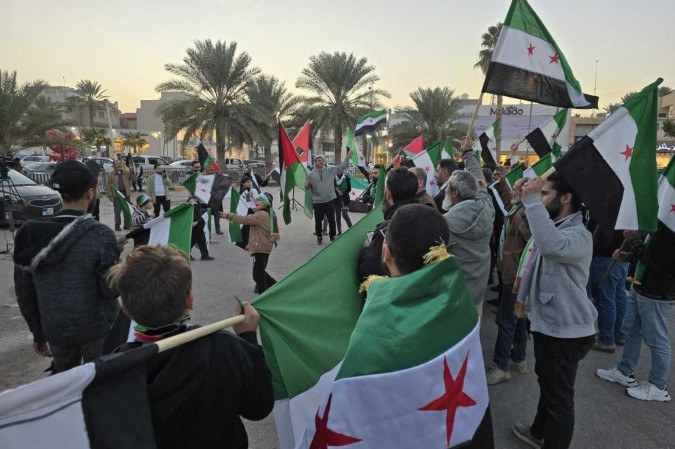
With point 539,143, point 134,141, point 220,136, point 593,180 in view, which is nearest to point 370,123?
point 539,143

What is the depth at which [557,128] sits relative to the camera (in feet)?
25.7

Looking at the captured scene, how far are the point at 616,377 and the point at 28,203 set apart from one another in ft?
41.4

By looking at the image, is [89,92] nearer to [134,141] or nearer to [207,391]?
[134,141]

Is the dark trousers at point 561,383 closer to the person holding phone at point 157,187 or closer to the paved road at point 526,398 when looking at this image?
the paved road at point 526,398

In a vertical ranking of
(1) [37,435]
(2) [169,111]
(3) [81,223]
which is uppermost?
(2) [169,111]

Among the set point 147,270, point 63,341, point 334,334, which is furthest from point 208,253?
point 147,270

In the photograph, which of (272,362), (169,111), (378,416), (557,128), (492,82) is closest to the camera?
(378,416)

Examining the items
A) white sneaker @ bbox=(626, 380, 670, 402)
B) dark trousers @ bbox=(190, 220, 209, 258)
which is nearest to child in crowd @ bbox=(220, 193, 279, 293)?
dark trousers @ bbox=(190, 220, 209, 258)

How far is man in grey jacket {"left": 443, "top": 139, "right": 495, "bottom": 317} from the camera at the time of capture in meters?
3.49

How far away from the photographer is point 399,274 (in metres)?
1.89

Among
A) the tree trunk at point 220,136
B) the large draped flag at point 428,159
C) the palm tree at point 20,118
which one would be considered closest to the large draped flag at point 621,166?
the large draped flag at point 428,159

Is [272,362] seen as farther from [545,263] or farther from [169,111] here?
[169,111]

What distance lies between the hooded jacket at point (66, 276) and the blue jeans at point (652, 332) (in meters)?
4.27

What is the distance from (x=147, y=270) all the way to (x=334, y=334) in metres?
1.20
